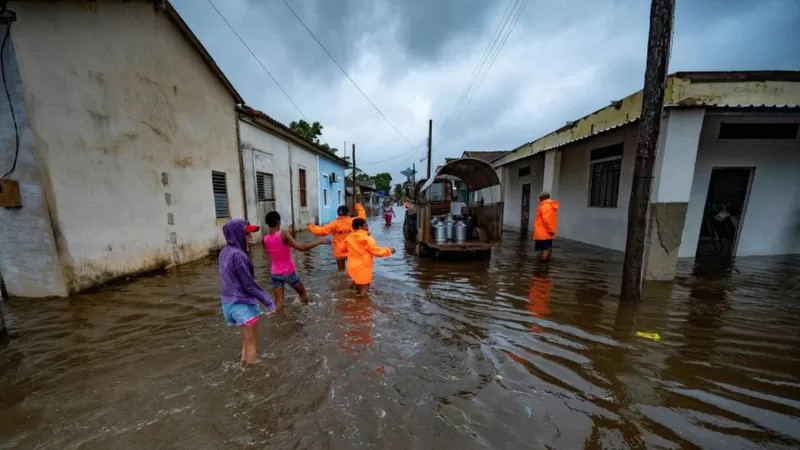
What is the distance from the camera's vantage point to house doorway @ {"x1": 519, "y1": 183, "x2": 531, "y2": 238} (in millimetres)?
14141

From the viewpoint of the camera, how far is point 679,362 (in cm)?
303


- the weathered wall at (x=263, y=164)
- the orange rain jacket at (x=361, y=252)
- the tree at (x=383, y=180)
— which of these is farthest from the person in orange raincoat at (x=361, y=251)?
the tree at (x=383, y=180)

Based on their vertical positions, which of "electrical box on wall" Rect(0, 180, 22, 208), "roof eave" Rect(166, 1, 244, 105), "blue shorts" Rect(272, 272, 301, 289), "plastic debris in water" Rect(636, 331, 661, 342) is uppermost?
"roof eave" Rect(166, 1, 244, 105)

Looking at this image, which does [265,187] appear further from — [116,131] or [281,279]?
[281,279]

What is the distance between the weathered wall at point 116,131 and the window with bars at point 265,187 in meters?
2.54

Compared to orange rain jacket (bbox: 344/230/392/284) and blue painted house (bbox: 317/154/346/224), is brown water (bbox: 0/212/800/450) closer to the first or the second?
orange rain jacket (bbox: 344/230/392/284)

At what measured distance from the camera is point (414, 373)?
291 cm

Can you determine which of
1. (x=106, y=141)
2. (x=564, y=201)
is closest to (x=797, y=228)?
(x=564, y=201)

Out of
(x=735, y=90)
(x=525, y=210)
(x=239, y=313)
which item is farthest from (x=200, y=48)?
(x=525, y=210)

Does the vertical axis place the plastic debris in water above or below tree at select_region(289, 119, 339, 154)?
below

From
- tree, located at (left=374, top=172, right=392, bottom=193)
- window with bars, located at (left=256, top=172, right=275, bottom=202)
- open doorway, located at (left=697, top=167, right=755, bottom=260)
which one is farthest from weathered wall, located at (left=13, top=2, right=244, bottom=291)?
tree, located at (left=374, top=172, right=392, bottom=193)

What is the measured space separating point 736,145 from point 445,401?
968 centimetres

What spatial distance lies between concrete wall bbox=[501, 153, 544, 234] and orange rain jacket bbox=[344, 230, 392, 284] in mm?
9927

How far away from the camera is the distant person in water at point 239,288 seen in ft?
9.53
